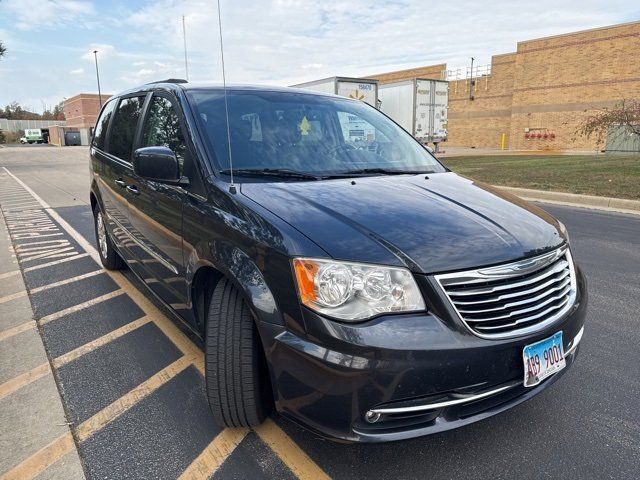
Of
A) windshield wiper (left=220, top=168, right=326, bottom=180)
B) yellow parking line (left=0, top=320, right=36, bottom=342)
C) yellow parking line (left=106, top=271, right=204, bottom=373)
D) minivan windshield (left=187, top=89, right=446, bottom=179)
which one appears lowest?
yellow parking line (left=0, top=320, right=36, bottom=342)

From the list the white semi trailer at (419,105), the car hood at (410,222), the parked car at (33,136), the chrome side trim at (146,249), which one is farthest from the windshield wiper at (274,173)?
the parked car at (33,136)

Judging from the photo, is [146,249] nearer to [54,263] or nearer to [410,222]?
[410,222]

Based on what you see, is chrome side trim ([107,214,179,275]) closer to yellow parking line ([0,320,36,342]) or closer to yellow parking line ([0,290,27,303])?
yellow parking line ([0,320,36,342])

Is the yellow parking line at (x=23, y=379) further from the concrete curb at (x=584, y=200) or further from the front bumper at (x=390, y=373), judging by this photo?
the concrete curb at (x=584, y=200)

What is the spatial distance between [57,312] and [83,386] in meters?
1.53

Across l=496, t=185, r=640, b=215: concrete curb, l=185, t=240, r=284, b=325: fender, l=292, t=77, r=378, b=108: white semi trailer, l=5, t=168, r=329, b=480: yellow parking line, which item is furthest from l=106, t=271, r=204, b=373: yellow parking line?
l=292, t=77, r=378, b=108: white semi trailer

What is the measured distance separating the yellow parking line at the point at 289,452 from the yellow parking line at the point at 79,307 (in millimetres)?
2522

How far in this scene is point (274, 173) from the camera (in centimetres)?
279

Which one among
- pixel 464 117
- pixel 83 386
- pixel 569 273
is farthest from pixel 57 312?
pixel 464 117

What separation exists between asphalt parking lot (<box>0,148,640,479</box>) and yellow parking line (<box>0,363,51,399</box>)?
0.01 meters

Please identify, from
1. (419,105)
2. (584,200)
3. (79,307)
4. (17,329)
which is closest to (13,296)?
(79,307)

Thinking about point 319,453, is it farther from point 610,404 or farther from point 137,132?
point 137,132

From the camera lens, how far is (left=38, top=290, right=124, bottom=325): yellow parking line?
4160 millimetres

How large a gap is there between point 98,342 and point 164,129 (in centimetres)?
166
